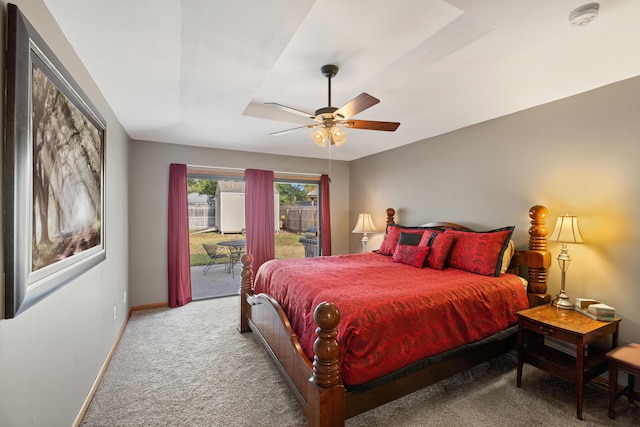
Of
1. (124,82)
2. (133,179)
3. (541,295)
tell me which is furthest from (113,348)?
(541,295)

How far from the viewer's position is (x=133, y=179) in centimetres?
404

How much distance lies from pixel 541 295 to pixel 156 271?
15.4ft

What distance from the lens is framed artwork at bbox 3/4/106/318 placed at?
3.61ft

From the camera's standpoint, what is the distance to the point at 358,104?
221cm

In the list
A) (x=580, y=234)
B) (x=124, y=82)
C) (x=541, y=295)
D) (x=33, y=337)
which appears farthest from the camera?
(x=541, y=295)

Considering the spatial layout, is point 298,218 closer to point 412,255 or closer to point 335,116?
point 412,255

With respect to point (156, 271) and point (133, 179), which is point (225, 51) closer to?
point (133, 179)

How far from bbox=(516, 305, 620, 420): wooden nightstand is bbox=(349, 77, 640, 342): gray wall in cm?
35

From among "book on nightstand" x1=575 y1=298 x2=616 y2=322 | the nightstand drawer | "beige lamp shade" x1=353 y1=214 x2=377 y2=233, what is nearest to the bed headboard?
"book on nightstand" x1=575 y1=298 x2=616 y2=322

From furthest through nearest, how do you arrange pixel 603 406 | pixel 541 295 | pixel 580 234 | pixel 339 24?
pixel 541 295, pixel 580 234, pixel 603 406, pixel 339 24

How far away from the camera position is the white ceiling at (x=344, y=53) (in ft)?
5.32

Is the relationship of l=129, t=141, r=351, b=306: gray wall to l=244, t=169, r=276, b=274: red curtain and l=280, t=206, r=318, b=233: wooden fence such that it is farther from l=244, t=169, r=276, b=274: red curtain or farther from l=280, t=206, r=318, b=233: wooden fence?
l=280, t=206, r=318, b=233: wooden fence

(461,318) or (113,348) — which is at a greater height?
(461,318)

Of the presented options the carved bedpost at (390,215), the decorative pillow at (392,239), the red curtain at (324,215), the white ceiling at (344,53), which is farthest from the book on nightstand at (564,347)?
the red curtain at (324,215)
